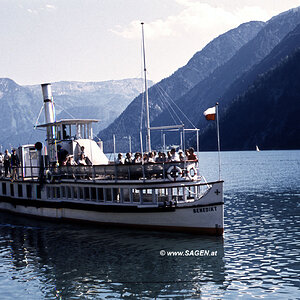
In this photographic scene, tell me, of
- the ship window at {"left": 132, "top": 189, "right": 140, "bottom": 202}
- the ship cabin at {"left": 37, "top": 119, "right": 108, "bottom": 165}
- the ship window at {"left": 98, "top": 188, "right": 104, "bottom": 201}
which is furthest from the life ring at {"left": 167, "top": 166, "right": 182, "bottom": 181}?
the ship cabin at {"left": 37, "top": 119, "right": 108, "bottom": 165}

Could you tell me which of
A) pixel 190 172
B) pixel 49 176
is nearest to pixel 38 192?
pixel 49 176

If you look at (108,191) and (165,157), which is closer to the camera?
(165,157)

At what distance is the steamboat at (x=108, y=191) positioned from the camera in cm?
3178

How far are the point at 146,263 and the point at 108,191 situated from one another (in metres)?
9.36

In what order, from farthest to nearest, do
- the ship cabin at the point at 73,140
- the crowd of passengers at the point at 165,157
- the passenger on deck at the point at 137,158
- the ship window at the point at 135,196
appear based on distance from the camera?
the ship cabin at the point at 73,140
the ship window at the point at 135,196
the passenger on deck at the point at 137,158
the crowd of passengers at the point at 165,157

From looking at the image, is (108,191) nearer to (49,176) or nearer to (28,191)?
(49,176)

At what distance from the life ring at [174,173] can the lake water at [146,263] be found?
4120 mm

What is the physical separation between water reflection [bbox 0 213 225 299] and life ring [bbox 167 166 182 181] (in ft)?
13.3

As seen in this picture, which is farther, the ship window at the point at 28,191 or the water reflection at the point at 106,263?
the ship window at the point at 28,191

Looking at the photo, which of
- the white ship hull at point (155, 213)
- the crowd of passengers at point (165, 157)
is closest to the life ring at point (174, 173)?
the crowd of passengers at point (165, 157)

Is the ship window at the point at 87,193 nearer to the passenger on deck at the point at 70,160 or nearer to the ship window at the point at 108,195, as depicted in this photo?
the ship window at the point at 108,195

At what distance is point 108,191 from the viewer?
35.2m

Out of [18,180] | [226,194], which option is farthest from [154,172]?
[226,194]

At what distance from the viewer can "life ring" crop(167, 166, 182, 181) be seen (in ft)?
105
